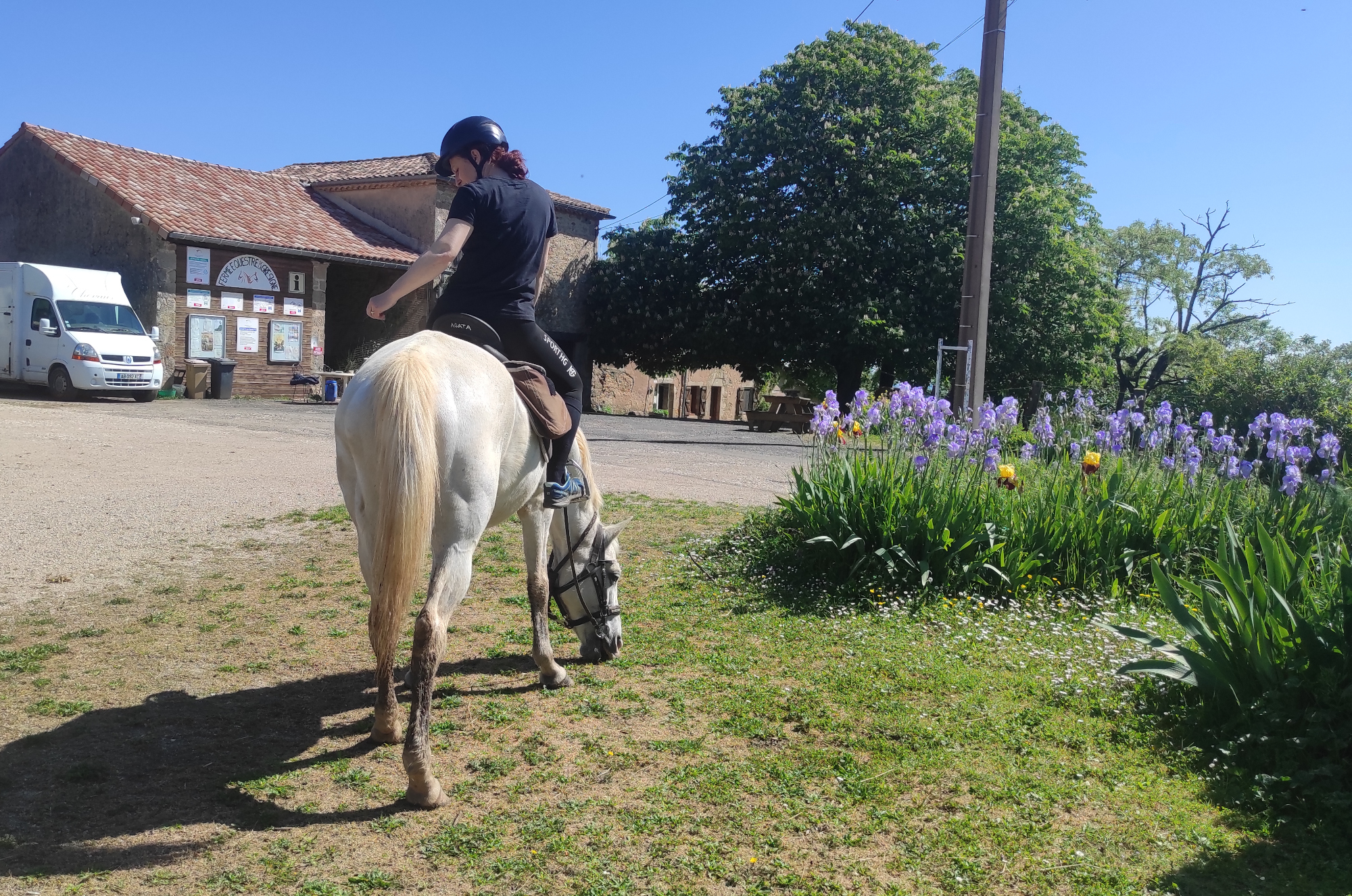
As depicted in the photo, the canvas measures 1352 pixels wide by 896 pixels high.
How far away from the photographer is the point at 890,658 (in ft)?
16.2

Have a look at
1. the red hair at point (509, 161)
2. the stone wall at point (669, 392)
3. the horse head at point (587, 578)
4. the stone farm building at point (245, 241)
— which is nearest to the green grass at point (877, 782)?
the horse head at point (587, 578)

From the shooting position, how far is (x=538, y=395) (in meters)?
4.20

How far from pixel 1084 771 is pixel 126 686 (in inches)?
159

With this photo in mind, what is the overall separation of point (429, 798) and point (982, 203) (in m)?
7.91

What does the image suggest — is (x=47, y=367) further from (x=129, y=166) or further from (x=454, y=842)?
(x=454, y=842)

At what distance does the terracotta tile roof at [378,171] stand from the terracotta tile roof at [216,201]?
145 cm

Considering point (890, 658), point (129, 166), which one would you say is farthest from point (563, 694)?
point (129, 166)

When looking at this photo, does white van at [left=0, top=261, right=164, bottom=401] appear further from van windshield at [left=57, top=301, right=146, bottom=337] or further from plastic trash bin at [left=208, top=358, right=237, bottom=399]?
plastic trash bin at [left=208, top=358, right=237, bottom=399]

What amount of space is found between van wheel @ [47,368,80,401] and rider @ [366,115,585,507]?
1901 centimetres

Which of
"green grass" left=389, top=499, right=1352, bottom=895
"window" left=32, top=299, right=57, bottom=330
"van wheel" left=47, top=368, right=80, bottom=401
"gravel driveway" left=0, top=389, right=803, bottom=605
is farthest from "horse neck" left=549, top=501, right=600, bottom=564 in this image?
"window" left=32, top=299, right=57, bottom=330

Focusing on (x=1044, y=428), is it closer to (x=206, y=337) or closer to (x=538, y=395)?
(x=538, y=395)

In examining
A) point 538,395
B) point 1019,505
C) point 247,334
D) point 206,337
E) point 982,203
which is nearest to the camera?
point 538,395

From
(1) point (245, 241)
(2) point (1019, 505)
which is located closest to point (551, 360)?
(2) point (1019, 505)

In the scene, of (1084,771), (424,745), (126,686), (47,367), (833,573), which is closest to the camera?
(424,745)
